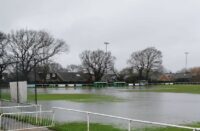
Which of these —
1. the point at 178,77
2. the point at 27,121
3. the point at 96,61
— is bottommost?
the point at 27,121

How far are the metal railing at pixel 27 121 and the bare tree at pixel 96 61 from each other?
103m

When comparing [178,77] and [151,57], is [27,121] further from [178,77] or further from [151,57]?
[178,77]

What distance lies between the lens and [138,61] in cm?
12119

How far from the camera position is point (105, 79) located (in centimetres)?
12525

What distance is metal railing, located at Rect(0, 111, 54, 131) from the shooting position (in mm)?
15258

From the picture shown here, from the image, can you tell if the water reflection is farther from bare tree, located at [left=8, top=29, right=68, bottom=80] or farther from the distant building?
the distant building

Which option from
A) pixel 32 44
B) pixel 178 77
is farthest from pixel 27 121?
pixel 178 77

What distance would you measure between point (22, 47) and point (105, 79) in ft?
134

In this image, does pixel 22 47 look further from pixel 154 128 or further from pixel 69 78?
pixel 154 128

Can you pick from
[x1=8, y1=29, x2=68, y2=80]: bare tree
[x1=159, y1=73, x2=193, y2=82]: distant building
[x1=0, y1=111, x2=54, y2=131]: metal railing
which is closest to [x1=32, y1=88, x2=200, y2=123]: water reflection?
[x1=0, y1=111, x2=54, y2=131]: metal railing

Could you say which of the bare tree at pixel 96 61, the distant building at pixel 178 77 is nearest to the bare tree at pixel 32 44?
the bare tree at pixel 96 61

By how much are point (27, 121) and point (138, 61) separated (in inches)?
4168

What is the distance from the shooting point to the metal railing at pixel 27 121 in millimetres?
15258

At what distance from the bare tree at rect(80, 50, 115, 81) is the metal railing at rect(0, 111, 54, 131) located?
103 meters
